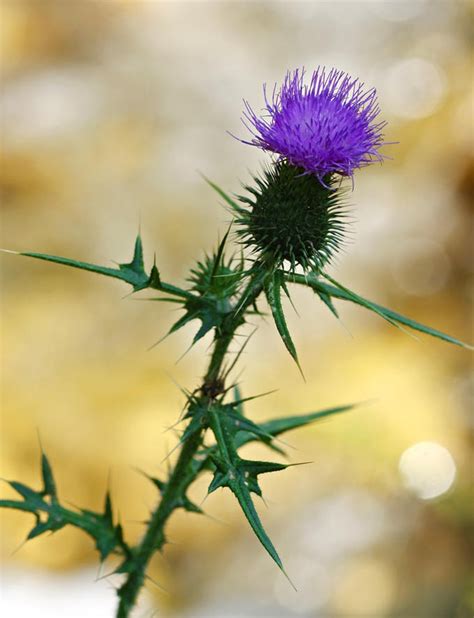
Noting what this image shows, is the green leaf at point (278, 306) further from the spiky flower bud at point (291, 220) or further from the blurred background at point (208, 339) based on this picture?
the blurred background at point (208, 339)

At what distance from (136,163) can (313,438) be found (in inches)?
164

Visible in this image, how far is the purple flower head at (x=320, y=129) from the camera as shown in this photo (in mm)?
2238

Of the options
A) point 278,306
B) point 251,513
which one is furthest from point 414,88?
point 251,513

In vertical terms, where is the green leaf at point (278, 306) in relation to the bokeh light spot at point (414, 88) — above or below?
below

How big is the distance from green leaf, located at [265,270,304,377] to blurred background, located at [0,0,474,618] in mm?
2810

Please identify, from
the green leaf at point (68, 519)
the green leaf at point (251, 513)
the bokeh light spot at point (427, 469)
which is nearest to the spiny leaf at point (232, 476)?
the green leaf at point (251, 513)

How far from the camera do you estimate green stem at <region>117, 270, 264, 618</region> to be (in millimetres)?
2266

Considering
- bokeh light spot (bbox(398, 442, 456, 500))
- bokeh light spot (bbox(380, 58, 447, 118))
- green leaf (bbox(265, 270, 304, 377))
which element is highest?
bokeh light spot (bbox(380, 58, 447, 118))

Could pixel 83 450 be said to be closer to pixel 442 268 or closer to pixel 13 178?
pixel 13 178

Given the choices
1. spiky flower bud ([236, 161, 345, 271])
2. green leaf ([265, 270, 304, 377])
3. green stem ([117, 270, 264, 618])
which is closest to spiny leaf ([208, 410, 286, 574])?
green stem ([117, 270, 264, 618])

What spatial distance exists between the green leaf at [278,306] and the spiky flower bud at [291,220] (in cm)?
10

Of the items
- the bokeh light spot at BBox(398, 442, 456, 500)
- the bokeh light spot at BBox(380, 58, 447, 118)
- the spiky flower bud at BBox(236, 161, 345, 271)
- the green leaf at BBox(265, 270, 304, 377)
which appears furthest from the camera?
the bokeh light spot at BBox(380, 58, 447, 118)

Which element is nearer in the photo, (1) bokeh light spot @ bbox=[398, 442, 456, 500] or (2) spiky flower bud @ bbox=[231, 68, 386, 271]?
(2) spiky flower bud @ bbox=[231, 68, 386, 271]

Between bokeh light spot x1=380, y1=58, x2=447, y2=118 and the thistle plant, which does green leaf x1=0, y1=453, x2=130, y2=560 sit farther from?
bokeh light spot x1=380, y1=58, x2=447, y2=118
